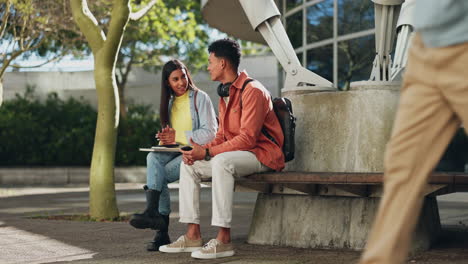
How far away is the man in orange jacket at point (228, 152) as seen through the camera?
6.03 metres

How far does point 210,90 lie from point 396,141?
30023 millimetres

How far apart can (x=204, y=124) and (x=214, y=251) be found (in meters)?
1.26

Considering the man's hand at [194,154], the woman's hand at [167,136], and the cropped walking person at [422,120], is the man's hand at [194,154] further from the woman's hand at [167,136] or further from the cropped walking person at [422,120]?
the cropped walking person at [422,120]

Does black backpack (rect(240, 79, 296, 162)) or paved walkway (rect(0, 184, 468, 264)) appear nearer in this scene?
paved walkway (rect(0, 184, 468, 264))

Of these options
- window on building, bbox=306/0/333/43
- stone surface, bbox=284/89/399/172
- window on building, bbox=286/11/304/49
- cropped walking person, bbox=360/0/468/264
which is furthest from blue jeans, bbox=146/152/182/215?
window on building, bbox=286/11/304/49

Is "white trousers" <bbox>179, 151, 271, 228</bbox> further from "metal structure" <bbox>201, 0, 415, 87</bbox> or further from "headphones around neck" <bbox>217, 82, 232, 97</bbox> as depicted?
"metal structure" <bbox>201, 0, 415, 87</bbox>

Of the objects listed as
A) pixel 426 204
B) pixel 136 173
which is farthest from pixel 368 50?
pixel 426 204

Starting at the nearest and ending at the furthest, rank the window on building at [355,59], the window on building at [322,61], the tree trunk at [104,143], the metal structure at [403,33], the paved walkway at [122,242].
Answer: the paved walkway at [122,242]
the metal structure at [403,33]
the tree trunk at [104,143]
the window on building at [355,59]
the window on building at [322,61]

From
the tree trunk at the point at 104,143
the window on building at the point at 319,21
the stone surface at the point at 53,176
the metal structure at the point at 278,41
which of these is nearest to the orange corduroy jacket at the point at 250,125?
the metal structure at the point at 278,41

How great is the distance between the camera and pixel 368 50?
17984 millimetres

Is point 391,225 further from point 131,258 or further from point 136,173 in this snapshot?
point 136,173

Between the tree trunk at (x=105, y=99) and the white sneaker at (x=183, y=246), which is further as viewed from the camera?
the tree trunk at (x=105, y=99)

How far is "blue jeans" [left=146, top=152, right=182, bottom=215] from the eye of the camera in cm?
666

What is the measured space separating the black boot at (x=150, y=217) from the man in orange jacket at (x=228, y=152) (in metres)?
0.21
